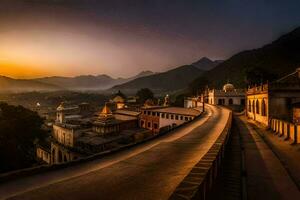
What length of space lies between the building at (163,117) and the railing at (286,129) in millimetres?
14686

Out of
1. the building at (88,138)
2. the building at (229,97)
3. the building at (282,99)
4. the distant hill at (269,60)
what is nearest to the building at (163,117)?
the building at (88,138)

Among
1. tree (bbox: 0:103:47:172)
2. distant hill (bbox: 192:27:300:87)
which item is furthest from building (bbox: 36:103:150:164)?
distant hill (bbox: 192:27:300:87)

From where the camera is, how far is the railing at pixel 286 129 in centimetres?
2188

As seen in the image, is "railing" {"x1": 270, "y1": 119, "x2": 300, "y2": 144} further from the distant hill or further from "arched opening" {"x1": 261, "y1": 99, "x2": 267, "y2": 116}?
the distant hill

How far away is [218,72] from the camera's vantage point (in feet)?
540

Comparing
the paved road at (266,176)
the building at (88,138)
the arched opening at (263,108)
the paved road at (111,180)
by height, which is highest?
the arched opening at (263,108)

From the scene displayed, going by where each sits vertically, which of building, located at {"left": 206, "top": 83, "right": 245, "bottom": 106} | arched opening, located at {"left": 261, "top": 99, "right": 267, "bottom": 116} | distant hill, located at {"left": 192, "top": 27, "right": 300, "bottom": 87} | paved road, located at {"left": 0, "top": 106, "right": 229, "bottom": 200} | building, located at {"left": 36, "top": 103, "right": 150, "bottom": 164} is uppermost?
distant hill, located at {"left": 192, "top": 27, "right": 300, "bottom": 87}

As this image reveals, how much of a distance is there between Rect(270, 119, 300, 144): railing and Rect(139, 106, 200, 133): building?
48.2 feet

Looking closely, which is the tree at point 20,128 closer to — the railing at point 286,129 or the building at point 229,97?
the railing at point 286,129

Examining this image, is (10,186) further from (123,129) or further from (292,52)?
(292,52)

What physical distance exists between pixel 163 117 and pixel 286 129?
1039 inches

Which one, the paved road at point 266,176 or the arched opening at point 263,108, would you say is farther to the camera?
the arched opening at point 263,108

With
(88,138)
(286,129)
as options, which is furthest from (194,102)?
(286,129)

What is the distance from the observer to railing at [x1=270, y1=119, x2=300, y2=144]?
21.9 meters
